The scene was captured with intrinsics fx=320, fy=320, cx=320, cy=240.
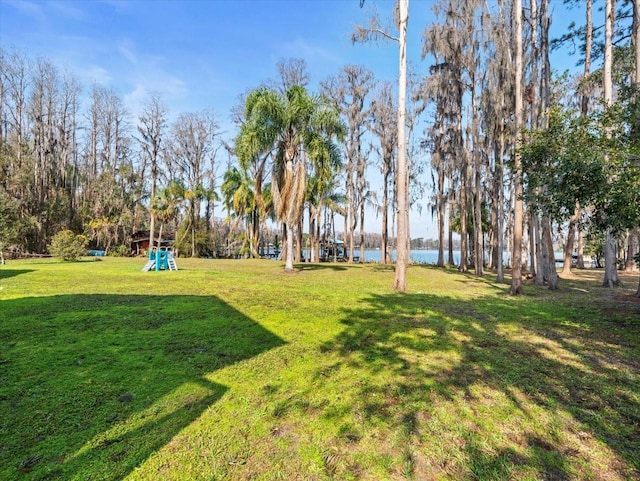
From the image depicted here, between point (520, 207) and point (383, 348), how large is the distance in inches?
320

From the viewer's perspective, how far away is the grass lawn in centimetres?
201

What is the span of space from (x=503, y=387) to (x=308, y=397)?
1.93 m

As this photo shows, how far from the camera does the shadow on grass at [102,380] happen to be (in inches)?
78.9

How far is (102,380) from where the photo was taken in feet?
9.73

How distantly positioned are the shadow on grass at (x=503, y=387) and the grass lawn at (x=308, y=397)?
2cm

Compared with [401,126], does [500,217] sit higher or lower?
lower

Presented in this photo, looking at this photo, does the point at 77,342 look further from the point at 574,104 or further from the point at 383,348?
the point at 574,104

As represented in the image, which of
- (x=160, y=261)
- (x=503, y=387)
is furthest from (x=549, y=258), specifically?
(x=160, y=261)

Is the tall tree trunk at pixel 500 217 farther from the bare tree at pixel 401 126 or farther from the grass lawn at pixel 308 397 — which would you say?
the grass lawn at pixel 308 397

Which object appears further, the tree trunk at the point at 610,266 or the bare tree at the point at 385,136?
the bare tree at the point at 385,136

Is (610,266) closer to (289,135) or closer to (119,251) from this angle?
(289,135)

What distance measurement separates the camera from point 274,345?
13.9ft

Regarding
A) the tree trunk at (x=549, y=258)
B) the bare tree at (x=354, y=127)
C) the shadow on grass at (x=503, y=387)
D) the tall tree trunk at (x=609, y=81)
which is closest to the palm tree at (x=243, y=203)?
the bare tree at (x=354, y=127)

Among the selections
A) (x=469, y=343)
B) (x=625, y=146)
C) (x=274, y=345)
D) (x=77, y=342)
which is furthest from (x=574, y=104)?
(x=77, y=342)
